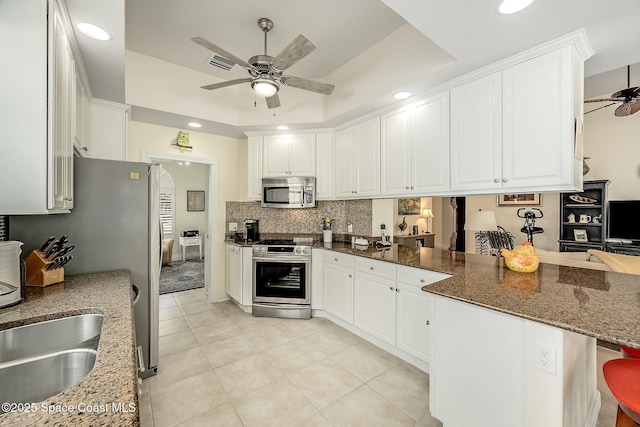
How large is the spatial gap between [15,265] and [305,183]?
2.86 m

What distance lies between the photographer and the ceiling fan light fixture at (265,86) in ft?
7.43

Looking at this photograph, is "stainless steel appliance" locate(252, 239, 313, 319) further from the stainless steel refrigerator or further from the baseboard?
the baseboard

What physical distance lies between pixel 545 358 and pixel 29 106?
252cm

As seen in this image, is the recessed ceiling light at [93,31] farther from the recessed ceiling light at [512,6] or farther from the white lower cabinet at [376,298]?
the white lower cabinet at [376,298]

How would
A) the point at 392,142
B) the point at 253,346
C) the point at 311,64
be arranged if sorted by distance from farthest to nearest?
the point at 311,64 < the point at 392,142 < the point at 253,346

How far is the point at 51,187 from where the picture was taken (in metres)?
1.20

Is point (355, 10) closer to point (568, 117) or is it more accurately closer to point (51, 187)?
point (568, 117)

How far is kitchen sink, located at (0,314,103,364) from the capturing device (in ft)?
3.65

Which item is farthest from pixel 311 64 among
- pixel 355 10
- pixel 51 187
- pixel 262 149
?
pixel 51 187

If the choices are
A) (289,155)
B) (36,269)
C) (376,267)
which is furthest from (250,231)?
(36,269)

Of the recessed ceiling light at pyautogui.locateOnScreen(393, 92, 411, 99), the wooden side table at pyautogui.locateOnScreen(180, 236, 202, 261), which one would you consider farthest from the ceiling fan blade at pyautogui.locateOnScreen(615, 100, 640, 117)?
the wooden side table at pyautogui.locateOnScreen(180, 236, 202, 261)

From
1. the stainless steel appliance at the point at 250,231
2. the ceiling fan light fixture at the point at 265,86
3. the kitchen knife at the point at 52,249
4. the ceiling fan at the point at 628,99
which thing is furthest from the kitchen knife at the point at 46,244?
the ceiling fan at the point at 628,99

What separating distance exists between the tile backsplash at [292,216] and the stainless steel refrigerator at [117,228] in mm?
1931

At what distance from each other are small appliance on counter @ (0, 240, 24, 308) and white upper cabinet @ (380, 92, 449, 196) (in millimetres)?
2864
